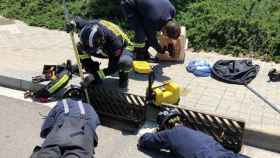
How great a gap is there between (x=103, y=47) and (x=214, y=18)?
12.0ft

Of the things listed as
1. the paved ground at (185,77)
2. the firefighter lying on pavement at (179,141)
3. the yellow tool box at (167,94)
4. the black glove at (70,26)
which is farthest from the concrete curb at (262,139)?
the black glove at (70,26)

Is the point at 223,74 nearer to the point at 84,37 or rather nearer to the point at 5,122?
the point at 84,37

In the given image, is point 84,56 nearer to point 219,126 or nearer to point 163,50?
point 163,50

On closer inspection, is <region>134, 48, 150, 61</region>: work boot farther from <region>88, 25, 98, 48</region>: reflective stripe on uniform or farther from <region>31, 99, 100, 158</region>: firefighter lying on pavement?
<region>31, 99, 100, 158</region>: firefighter lying on pavement

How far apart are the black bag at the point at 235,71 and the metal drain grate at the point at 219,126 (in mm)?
1644

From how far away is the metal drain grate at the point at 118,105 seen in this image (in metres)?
6.51

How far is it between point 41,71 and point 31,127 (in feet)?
5.76

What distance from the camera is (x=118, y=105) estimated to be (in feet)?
21.9

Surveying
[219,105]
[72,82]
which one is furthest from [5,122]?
[219,105]

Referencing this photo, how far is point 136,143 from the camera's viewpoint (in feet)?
20.0

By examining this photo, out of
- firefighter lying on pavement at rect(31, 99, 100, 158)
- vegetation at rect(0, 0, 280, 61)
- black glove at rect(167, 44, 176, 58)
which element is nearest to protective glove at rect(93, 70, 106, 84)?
firefighter lying on pavement at rect(31, 99, 100, 158)

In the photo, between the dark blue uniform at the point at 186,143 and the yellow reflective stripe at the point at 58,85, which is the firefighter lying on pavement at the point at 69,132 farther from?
the yellow reflective stripe at the point at 58,85

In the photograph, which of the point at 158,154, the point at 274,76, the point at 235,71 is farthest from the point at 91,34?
the point at 274,76

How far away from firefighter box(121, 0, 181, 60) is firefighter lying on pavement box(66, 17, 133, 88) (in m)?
0.97
